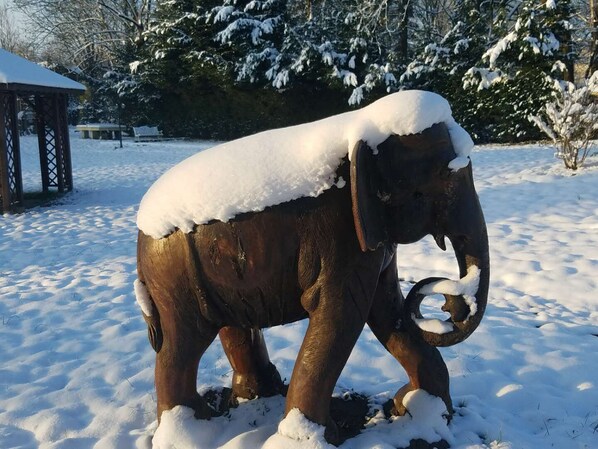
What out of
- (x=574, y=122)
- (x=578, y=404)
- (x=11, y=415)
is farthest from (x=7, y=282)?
(x=574, y=122)

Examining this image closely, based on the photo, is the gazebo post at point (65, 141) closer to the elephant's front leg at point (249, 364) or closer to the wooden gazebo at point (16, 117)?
the wooden gazebo at point (16, 117)

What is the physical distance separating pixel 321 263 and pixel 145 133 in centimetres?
2316

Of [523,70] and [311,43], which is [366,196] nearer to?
[523,70]

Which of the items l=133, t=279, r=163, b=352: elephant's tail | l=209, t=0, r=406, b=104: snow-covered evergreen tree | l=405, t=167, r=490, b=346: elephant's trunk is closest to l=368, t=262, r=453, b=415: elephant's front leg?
l=405, t=167, r=490, b=346: elephant's trunk

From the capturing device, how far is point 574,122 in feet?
32.6

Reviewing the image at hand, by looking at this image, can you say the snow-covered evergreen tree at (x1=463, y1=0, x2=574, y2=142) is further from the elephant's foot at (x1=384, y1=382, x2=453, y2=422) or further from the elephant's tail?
the elephant's tail

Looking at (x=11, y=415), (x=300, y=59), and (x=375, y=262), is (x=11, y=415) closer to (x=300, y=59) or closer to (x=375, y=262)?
(x=375, y=262)

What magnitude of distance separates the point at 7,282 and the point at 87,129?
20840mm

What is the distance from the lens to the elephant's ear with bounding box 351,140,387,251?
191 cm

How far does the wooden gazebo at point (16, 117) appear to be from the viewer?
915 cm

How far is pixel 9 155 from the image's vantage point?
32.3 feet

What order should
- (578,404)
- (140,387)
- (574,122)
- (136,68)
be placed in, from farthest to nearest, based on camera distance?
(136,68) < (574,122) < (140,387) < (578,404)

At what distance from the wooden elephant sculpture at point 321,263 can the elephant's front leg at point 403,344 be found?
0.20 m

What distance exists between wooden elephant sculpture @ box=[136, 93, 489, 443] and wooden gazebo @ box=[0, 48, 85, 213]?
797 cm
